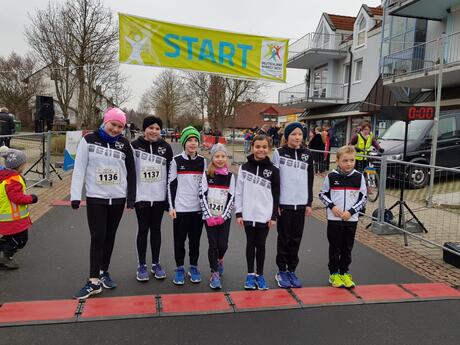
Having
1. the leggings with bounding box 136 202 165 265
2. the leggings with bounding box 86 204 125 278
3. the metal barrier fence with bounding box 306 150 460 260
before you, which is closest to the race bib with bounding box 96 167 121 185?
the leggings with bounding box 86 204 125 278

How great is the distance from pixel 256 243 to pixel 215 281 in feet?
2.01

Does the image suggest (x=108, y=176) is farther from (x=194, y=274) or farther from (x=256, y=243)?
(x=256, y=243)

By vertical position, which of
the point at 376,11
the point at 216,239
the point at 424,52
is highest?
the point at 376,11

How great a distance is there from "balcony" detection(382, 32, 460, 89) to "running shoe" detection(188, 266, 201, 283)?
503 inches

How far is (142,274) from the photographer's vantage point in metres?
4.48

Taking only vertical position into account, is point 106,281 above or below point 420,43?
below

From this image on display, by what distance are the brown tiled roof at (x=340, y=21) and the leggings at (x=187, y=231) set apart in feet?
93.9

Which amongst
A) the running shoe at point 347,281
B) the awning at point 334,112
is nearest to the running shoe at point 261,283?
the running shoe at point 347,281

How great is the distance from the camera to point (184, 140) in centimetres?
438

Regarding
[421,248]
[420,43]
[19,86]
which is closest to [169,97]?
[19,86]

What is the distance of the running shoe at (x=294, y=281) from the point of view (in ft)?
14.7

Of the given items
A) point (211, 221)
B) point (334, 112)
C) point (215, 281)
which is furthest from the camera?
point (334, 112)

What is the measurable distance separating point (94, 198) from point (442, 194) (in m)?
7.46

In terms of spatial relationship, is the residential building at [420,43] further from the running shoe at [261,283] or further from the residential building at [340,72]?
the running shoe at [261,283]
